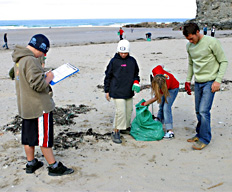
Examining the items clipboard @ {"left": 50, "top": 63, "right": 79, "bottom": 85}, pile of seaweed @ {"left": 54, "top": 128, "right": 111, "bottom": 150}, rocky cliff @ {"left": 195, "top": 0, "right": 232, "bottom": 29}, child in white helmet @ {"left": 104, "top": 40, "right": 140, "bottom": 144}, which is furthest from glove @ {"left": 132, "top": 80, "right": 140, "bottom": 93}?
rocky cliff @ {"left": 195, "top": 0, "right": 232, "bottom": 29}

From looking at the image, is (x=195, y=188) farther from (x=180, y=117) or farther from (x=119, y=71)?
(x=180, y=117)

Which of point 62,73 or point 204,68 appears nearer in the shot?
point 62,73

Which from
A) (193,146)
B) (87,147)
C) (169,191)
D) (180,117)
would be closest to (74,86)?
(180,117)

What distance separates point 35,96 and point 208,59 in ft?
7.86

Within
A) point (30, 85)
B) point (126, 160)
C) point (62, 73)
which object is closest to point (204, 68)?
point (126, 160)

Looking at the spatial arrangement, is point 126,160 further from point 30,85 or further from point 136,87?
point 30,85

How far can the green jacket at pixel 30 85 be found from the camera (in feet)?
9.96

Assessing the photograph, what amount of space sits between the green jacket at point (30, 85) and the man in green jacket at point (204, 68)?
6.87 ft

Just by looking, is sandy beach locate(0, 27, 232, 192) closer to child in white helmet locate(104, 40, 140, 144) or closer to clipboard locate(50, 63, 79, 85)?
child in white helmet locate(104, 40, 140, 144)

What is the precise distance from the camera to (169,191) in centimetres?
317

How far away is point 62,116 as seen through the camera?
5.77m

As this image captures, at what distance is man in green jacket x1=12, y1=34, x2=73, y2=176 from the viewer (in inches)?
120

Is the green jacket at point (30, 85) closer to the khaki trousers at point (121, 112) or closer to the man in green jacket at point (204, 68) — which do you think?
the khaki trousers at point (121, 112)

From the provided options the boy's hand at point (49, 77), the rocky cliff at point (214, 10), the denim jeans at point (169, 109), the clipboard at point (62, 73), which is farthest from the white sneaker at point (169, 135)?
the rocky cliff at point (214, 10)
